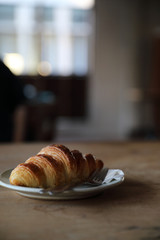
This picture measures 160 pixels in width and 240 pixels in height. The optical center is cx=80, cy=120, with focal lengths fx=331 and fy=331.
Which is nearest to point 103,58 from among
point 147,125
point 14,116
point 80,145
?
point 147,125

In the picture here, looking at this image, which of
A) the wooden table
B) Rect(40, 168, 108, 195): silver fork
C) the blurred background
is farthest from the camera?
the blurred background

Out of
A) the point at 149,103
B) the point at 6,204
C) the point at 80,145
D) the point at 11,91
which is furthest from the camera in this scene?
the point at 149,103

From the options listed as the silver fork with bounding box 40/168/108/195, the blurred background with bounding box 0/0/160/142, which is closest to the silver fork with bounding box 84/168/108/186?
the silver fork with bounding box 40/168/108/195

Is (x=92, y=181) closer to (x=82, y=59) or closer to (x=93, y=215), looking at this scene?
(x=93, y=215)

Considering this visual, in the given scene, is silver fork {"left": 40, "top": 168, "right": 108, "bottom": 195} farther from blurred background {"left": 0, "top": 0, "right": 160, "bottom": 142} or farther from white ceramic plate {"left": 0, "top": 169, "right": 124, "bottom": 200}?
blurred background {"left": 0, "top": 0, "right": 160, "bottom": 142}

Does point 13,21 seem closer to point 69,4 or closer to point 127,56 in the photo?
point 69,4

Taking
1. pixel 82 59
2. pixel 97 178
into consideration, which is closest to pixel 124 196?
pixel 97 178
